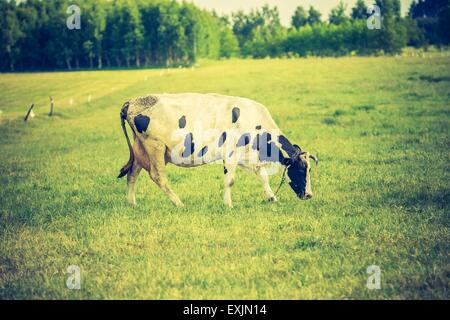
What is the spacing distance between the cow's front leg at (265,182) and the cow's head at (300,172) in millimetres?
504

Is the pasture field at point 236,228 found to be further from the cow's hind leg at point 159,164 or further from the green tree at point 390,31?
the green tree at point 390,31

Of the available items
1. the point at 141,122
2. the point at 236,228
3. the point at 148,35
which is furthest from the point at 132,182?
the point at 148,35

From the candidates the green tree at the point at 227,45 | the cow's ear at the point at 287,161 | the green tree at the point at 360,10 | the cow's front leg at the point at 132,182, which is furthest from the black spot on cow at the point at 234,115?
the green tree at the point at 227,45

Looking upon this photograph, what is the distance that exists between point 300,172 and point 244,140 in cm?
141

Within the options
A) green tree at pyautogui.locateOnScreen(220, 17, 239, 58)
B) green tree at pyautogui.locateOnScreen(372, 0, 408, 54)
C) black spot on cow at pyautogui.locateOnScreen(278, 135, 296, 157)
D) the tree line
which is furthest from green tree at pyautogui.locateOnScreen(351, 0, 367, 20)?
black spot on cow at pyautogui.locateOnScreen(278, 135, 296, 157)

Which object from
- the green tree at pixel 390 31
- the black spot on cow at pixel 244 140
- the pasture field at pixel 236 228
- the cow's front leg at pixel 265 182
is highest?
the green tree at pixel 390 31

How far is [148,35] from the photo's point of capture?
11756 cm

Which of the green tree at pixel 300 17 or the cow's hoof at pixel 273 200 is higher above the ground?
the green tree at pixel 300 17

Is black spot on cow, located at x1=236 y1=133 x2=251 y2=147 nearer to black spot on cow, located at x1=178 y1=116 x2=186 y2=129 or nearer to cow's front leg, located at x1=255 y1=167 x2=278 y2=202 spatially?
cow's front leg, located at x1=255 y1=167 x2=278 y2=202

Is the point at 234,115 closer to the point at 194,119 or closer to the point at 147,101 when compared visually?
the point at 194,119

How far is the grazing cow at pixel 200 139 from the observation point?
32.6 ft
